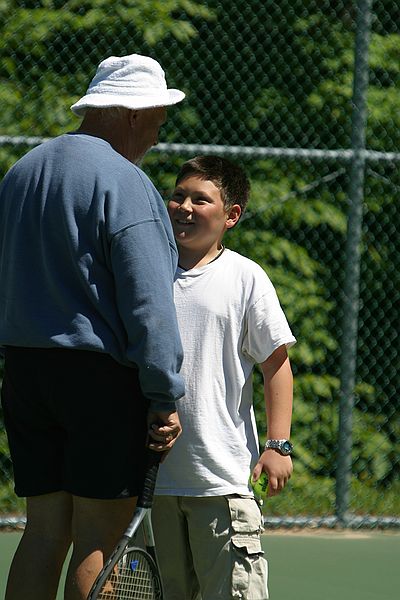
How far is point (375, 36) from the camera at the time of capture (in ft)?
23.0

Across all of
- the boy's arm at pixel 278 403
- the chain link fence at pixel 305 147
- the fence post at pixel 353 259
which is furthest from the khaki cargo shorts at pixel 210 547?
the fence post at pixel 353 259

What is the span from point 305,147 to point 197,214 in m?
3.35

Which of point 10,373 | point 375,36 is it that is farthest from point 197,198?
point 375,36

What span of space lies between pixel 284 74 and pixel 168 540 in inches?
154

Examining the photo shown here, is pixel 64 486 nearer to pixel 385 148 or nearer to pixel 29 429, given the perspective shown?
pixel 29 429

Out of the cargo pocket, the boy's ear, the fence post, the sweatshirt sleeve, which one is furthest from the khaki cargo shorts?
the fence post

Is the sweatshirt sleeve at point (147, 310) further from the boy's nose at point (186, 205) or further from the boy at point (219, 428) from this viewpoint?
the boy's nose at point (186, 205)

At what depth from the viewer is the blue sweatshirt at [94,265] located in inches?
121

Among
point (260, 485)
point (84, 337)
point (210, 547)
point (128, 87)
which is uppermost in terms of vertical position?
point (128, 87)

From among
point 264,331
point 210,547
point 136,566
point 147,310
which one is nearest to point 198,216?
point 264,331

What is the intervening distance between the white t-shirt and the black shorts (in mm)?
326

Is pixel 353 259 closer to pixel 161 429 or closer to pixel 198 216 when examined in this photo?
pixel 198 216

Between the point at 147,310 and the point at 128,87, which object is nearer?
the point at 147,310

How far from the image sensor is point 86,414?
124 inches
